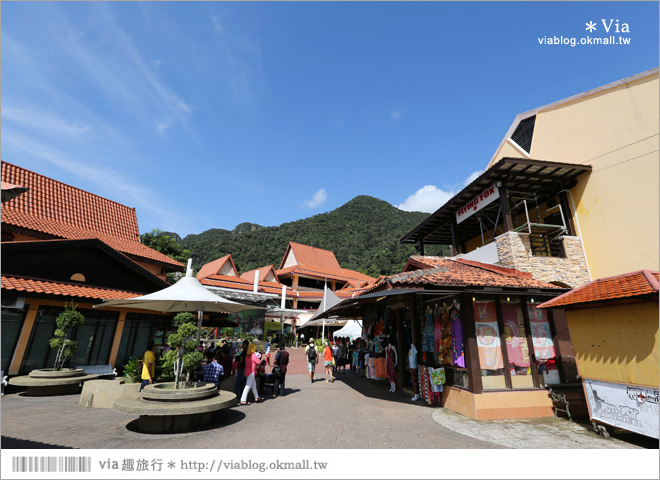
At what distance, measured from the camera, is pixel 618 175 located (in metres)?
9.88

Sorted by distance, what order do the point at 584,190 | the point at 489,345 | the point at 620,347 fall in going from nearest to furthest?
1. the point at 620,347
2. the point at 489,345
3. the point at 584,190

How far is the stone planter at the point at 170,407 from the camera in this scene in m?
5.62

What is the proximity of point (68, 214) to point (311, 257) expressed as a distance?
30878mm

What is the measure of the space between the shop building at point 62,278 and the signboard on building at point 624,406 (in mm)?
14243

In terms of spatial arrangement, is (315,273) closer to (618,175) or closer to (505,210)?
(505,210)

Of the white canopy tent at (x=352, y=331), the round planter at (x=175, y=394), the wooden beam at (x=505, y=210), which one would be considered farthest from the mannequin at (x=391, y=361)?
the white canopy tent at (x=352, y=331)

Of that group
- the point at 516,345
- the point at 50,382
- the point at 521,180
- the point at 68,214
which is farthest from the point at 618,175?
the point at 68,214

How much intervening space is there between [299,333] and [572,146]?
2972 cm

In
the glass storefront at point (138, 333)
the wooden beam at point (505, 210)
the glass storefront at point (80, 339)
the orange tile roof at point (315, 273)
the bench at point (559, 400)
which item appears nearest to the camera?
the bench at point (559, 400)

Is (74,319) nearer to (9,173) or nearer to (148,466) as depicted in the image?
(148,466)

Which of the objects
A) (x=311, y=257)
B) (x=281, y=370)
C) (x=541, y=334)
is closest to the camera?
(x=541, y=334)

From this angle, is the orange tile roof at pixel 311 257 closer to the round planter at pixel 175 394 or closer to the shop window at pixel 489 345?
the shop window at pixel 489 345

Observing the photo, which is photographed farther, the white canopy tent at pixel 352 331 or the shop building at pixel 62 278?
the white canopy tent at pixel 352 331

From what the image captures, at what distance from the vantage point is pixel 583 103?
11414 mm
